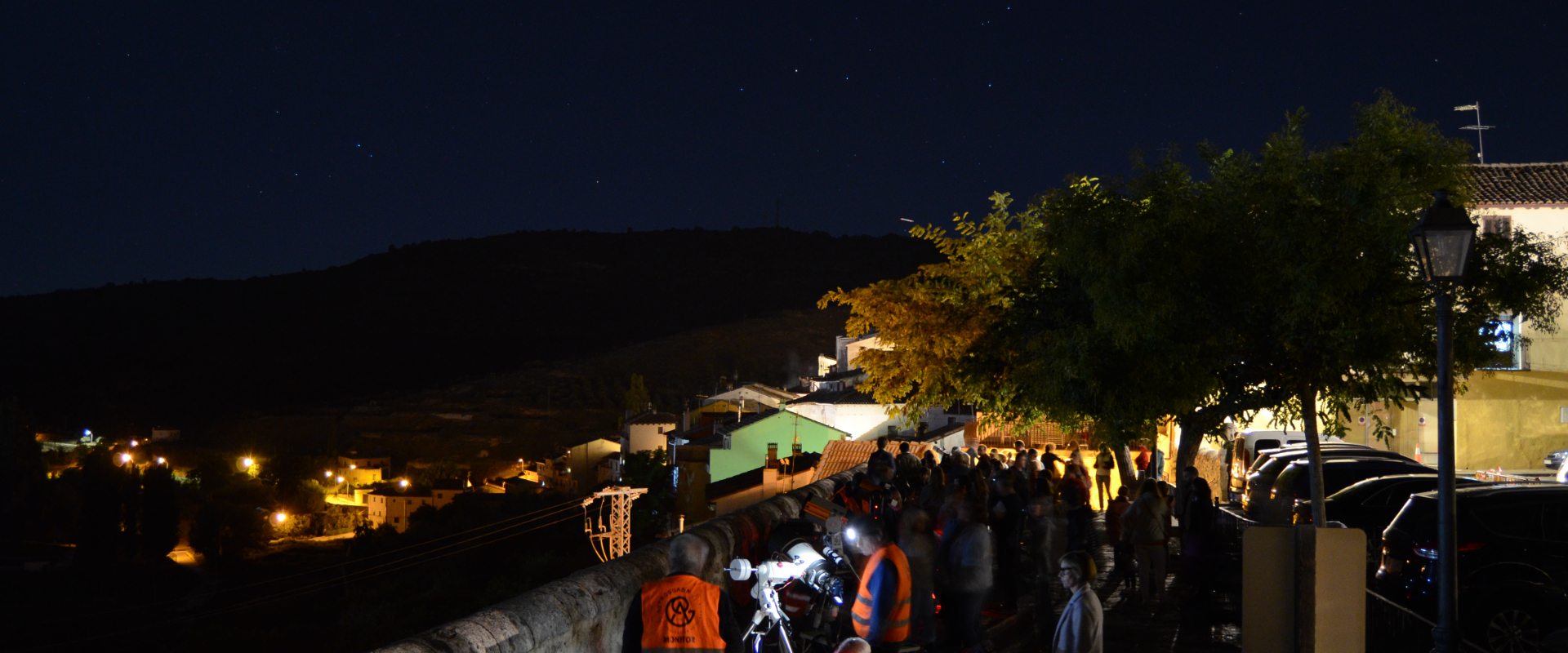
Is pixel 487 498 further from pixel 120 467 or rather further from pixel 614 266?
pixel 614 266

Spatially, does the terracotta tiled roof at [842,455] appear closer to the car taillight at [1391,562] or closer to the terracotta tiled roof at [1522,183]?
the terracotta tiled roof at [1522,183]

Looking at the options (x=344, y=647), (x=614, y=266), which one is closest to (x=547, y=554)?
(x=344, y=647)

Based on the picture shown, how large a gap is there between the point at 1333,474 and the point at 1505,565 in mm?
7256

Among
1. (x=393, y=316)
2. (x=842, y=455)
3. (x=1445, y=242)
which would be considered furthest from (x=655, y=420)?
(x=393, y=316)

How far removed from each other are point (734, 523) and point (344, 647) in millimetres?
37786

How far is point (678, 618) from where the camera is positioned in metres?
4.50

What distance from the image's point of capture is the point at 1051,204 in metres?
14.1

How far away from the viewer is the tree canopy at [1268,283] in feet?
30.8

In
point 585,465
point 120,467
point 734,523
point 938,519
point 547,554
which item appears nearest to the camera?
point 734,523

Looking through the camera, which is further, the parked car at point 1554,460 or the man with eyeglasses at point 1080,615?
the parked car at point 1554,460

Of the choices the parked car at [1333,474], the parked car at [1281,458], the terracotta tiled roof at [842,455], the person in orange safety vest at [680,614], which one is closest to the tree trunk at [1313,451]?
the parked car at [1281,458]

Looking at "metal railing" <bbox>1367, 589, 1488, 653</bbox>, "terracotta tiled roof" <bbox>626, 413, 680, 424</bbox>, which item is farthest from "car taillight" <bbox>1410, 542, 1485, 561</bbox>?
"terracotta tiled roof" <bbox>626, 413, 680, 424</bbox>

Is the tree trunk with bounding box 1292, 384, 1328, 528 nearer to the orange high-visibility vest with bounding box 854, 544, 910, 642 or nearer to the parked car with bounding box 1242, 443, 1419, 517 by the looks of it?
the parked car with bounding box 1242, 443, 1419, 517

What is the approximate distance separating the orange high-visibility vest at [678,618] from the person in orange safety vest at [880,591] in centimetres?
163
